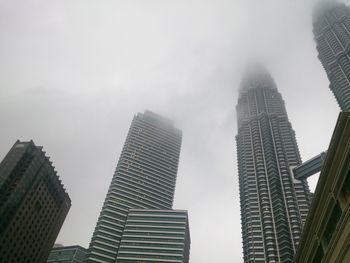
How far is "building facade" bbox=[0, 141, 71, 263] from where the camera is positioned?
11275 cm

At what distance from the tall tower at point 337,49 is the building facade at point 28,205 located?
114 m

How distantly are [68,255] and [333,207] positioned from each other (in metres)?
161

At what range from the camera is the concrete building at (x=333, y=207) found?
29484 millimetres

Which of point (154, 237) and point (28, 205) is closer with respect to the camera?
point (28, 205)

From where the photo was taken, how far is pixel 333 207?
32.3 metres

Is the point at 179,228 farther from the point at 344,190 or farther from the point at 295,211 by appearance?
the point at 344,190

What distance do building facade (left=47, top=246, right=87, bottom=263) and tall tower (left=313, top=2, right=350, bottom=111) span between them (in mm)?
130315

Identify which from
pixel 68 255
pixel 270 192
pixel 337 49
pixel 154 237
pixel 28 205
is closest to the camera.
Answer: pixel 28 205

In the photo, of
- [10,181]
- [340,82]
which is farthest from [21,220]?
[340,82]

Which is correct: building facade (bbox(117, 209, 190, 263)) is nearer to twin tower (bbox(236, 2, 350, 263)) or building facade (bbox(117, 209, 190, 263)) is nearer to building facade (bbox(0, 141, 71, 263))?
twin tower (bbox(236, 2, 350, 263))

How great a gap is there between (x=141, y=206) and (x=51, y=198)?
52.5m

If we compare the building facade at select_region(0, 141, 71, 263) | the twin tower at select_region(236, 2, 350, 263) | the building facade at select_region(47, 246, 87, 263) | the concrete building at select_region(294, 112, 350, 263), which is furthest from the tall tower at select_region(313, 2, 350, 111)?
the building facade at select_region(47, 246, 87, 263)

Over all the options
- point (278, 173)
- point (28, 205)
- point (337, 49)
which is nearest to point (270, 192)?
point (278, 173)

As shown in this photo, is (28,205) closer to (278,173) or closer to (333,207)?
(278,173)
